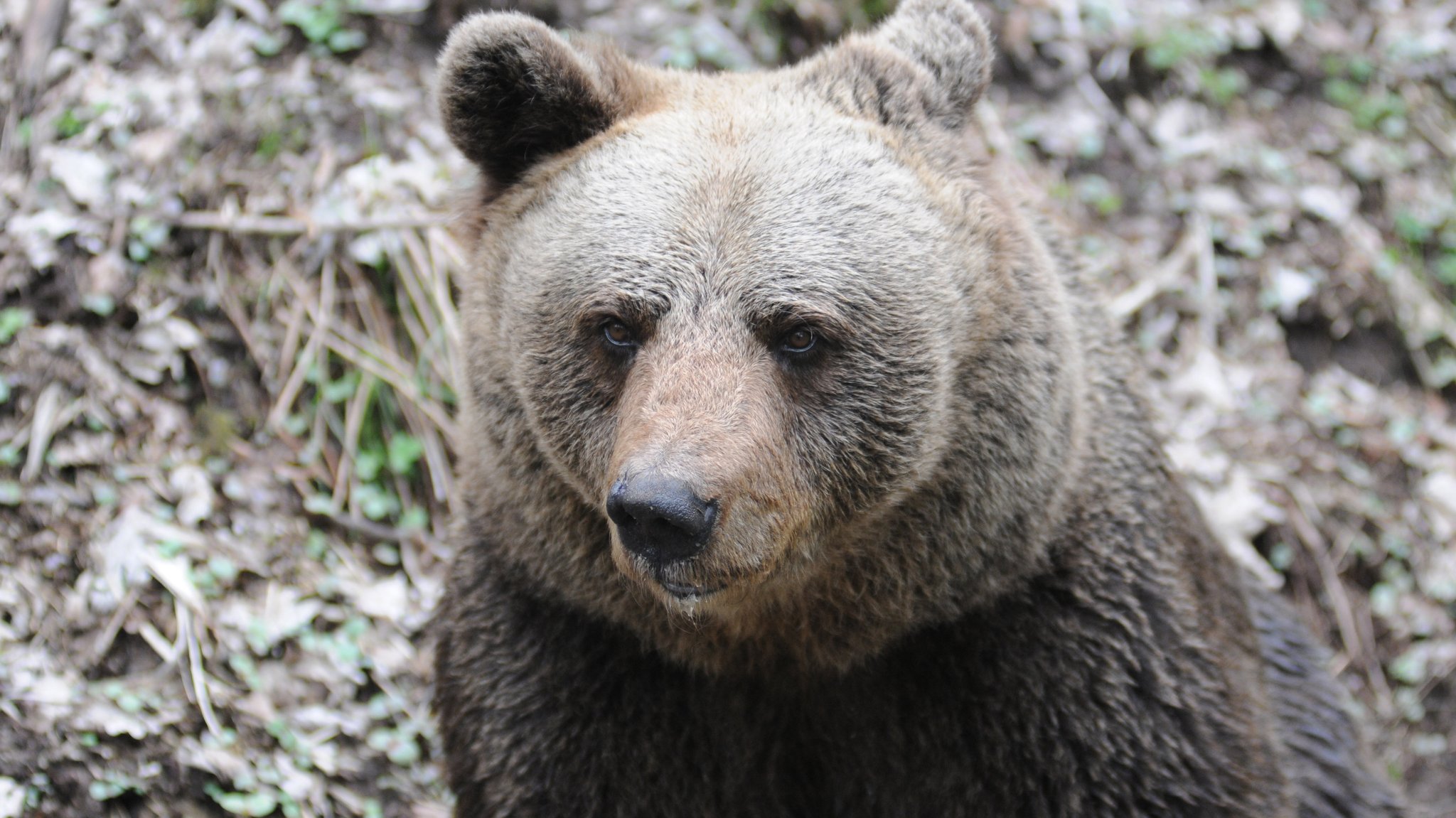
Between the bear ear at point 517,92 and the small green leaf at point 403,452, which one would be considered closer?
the bear ear at point 517,92

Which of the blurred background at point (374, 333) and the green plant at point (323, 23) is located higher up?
the green plant at point (323, 23)

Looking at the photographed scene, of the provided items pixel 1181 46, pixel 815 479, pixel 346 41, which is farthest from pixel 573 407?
pixel 1181 46

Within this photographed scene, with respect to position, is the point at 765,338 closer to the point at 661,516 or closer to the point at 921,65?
the point at 661,516

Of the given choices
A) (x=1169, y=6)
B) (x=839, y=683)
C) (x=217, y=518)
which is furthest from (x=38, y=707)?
(x=1169, y=6)

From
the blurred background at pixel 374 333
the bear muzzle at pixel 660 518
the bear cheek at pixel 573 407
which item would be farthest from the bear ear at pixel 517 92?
the bear muzzle at pixel 660 518

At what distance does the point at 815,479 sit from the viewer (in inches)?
132

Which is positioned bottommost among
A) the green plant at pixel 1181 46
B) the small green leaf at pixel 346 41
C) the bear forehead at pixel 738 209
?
the green plant at pixel 1181 46

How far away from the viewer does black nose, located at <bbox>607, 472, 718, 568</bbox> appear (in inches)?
113

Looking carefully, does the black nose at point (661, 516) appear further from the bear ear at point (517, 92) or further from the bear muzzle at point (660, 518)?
the bear ear at point (517, 92)

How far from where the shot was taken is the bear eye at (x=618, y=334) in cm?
338

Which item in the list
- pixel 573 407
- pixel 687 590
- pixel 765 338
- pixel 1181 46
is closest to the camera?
pixel 687 590

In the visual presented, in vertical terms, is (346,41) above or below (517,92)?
below

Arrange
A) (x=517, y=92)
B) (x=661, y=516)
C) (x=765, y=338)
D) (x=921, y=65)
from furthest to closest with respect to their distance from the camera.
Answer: (x=921, y=65) < (x=517, y=92) < (x=765, y=338) < (x=661, y=516)

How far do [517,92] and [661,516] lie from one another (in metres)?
1.41
